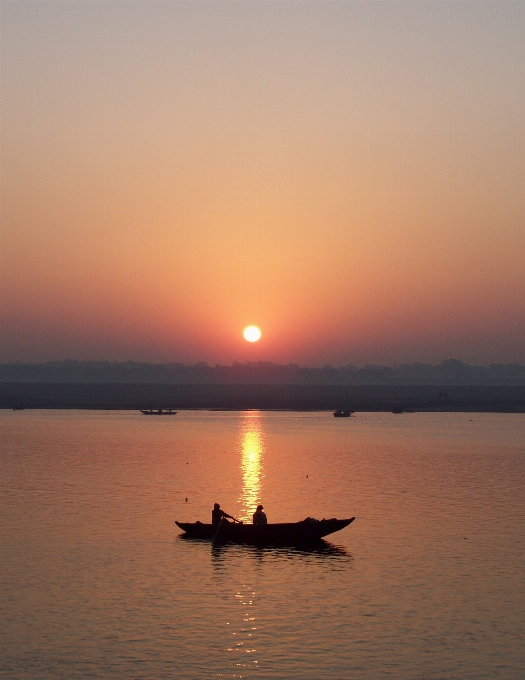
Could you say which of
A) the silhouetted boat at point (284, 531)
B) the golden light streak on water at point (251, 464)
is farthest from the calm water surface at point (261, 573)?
the silhouetted boat at point (284, 531)

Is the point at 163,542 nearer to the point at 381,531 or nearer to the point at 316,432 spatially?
the point at 381,531

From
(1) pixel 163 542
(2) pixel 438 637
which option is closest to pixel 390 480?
(1) pixel 163 542

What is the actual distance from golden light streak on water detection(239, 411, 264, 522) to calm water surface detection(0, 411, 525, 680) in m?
0.41

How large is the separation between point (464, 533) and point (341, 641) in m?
20.7

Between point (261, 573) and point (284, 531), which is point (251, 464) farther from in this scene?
point (261, 573)

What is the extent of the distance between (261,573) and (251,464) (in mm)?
43972

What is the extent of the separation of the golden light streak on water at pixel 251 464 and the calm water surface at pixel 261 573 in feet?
1.36

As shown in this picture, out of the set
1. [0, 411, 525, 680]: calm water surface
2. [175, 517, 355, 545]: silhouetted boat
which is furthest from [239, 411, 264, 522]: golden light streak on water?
[175, 517, 355, 545]: silhouetted boat

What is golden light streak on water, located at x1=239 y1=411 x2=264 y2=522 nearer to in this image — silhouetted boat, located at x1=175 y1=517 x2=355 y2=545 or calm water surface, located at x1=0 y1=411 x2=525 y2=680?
calm water surface, located at x1=0 y1=411 x2=525 y2=680

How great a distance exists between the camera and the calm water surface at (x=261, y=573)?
2741 centimetres

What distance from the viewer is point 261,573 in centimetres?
3888

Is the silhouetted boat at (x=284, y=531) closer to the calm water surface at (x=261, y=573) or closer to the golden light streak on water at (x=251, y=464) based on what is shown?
the calm water surface at (x=261, y=573)

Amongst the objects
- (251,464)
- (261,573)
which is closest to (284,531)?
(261,573)

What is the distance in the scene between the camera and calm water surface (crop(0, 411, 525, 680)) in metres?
27.4
